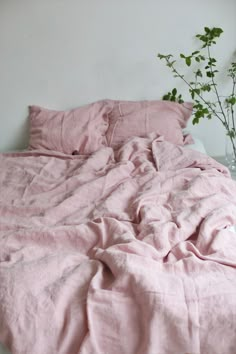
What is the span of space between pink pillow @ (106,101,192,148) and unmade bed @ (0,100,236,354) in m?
0.06

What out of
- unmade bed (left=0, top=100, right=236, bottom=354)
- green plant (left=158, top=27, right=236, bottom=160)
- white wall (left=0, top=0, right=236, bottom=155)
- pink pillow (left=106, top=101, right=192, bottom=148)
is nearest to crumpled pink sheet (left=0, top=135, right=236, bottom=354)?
unmade bed (left=0, top=100, right=236, bottom=354)

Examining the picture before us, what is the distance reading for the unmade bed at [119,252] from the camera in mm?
822

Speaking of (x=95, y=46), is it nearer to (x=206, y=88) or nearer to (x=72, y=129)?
(x=72, y=129)

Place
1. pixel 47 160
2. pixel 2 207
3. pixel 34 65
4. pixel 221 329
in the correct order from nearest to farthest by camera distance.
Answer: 1. pixel 221 329
2. pixel 2 207
3. pixel 47 160
4. pixel 34 65

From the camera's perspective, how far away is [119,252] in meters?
0.99

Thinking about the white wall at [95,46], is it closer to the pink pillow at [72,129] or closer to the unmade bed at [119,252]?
the pink pillow at [72,129]

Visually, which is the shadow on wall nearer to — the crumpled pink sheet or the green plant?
the crumpled pink sheet

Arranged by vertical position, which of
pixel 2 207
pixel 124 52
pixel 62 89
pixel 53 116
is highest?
pixel 124 52

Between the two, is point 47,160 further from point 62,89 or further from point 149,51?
point 149,51

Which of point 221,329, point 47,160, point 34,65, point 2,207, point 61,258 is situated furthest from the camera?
point 34,65

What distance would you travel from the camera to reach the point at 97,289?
34.9 inches

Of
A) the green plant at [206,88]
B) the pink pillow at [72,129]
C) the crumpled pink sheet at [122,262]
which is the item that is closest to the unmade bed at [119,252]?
the crumpled pink sheet at [122,262]

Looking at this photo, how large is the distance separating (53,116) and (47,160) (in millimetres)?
381

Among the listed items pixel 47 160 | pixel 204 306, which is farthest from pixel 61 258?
pixel 47 160
